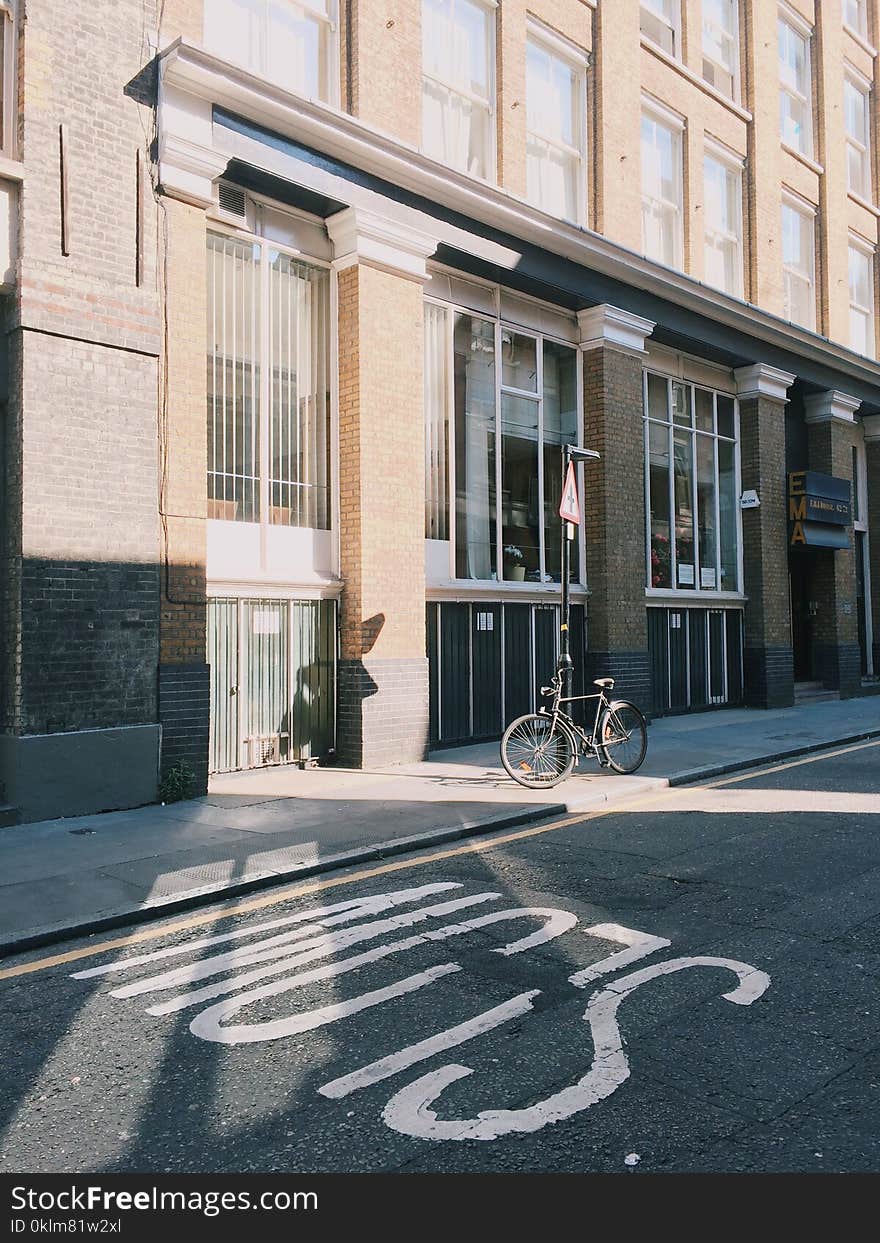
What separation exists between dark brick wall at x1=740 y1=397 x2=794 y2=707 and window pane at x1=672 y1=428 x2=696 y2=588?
1.67 meters

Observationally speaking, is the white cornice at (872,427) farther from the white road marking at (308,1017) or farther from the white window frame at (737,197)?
the white road marking at (308,1017)

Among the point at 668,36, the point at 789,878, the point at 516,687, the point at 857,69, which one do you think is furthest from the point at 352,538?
the point at 857,69

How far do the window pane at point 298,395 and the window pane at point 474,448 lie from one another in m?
2.22

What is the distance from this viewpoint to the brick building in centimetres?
896

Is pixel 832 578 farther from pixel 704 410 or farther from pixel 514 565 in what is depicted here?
pixel 514 565

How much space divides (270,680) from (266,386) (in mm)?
3416

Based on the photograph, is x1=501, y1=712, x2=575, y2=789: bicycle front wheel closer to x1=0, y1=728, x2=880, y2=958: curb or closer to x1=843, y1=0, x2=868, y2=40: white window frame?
x1=0, y1=728, x2=880, y2=958: curb

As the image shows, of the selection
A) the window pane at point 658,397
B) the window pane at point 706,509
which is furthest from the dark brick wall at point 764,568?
the window pane at point 658,397

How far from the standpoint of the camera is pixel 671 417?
17.4 m

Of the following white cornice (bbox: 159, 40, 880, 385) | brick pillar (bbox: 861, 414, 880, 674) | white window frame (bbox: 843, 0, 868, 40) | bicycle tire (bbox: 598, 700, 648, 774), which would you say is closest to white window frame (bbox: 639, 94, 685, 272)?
white cornice (bbox: 159, 40, 880, 385)

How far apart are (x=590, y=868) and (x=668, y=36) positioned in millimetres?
16307

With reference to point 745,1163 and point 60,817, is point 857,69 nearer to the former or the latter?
point 60,817

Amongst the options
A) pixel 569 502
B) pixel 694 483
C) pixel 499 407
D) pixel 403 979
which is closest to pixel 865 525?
pixel 694 483

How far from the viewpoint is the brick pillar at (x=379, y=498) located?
37.8ft
